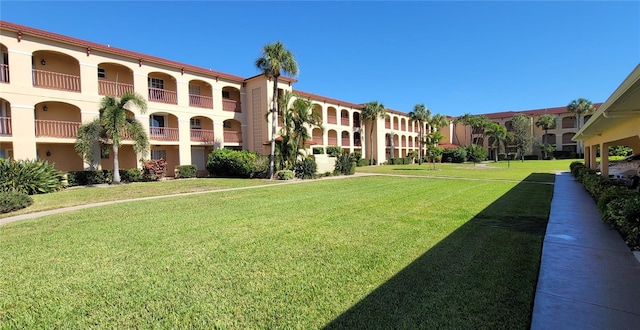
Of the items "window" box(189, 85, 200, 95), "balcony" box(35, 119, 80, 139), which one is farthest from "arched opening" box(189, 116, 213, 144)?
"balcony" box(35, 119, 80, 139)

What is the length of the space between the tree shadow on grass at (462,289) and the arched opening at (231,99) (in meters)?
24.9

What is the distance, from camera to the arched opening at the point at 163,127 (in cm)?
2288

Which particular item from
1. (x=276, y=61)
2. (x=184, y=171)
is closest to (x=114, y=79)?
(x=184, y=171)

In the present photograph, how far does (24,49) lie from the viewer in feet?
56.1

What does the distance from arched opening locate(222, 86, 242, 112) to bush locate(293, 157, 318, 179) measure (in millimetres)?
9438

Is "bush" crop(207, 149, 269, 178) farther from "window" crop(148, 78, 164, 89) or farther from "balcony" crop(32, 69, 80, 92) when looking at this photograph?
"balcony" crop(32, 69, 80, 92)

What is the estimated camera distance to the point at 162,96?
23.5 m

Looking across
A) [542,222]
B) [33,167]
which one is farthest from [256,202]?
[33,167]

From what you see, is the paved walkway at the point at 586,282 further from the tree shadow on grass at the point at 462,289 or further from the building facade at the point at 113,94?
the building facade at the point at 113,94

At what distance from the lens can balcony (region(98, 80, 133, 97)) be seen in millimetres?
20484

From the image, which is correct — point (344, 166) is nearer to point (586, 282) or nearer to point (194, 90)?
point (194, 90)

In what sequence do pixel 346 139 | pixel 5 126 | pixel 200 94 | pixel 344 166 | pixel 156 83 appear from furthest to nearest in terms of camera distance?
pixel 346 139 → pixel 200 94 → pixel 344 166 → pixel 156 83 → pixel 5 126

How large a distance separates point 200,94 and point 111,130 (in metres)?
9.80

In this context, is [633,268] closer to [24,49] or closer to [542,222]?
[542,222]
